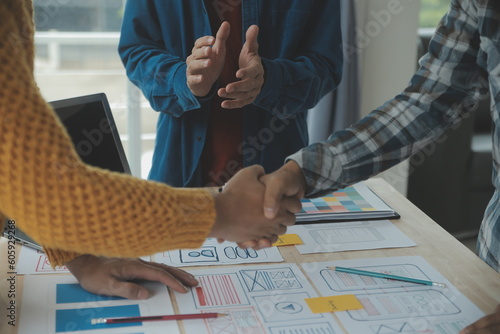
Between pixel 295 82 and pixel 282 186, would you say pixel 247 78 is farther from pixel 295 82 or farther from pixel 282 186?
pixel 282 186

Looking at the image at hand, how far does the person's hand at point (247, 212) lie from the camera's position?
112cm

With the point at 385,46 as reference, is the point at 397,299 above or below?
below

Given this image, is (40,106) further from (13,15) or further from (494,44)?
(494,44)

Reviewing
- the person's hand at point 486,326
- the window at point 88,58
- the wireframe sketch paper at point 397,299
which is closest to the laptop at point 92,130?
the wireframe sketch paper at point 397,299

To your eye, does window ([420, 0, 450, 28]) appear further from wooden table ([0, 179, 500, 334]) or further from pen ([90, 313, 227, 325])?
pen ([90, 313, 227, 325])

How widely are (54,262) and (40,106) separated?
0.46m

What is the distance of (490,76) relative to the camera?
4.37 ft

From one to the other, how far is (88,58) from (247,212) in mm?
2254

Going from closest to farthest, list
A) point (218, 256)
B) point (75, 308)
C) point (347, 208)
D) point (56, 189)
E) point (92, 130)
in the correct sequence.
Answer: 1. point (56, 189)
2. point (75, 308)
3. point (218, 256)
4. point (92, 130)
5. point (347, 208)

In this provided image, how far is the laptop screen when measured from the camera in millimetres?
1414

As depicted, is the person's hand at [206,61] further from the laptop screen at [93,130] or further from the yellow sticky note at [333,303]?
the yellow sticky note at [333,303]

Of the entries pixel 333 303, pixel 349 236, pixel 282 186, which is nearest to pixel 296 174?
pixel 282 186

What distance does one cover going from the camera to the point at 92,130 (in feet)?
4.79

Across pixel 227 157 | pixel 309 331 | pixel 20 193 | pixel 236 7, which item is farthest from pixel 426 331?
pixel 236 7
